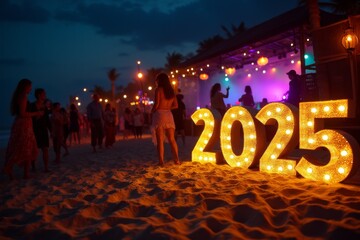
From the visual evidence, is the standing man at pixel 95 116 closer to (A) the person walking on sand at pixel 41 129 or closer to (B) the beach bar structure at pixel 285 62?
(A) the person walking on sand at pixel 41 129

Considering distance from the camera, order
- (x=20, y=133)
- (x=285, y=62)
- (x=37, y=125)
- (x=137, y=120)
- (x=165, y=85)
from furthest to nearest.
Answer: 1. (x=285, y=62)
2. (x=137, y=120)
3. (x=165, y=85)
4. (x=37, y=125)
5. (x=20, y=133)

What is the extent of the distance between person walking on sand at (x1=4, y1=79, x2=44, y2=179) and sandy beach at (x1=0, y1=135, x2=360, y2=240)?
520 mm

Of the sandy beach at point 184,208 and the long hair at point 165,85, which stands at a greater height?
the long hair at point 165,85

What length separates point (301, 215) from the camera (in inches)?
93.4

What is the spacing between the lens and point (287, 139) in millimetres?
3975

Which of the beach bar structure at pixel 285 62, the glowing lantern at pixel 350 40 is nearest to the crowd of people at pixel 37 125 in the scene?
the beach bar structure at pixel 285 62

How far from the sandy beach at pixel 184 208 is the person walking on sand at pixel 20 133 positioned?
520 mm

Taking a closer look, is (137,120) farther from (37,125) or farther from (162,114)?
(162,114)

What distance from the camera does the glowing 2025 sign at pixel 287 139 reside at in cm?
325

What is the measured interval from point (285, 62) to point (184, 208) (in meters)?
15.7

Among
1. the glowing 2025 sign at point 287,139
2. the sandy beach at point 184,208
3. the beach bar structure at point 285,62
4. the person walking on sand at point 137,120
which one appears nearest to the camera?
the sandy beach at point 184,208

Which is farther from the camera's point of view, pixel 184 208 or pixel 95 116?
pixel 95 116

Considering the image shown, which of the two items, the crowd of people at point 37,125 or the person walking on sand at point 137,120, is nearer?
the crowd of people at point 37,125

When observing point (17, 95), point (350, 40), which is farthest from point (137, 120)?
point (350, 40)
